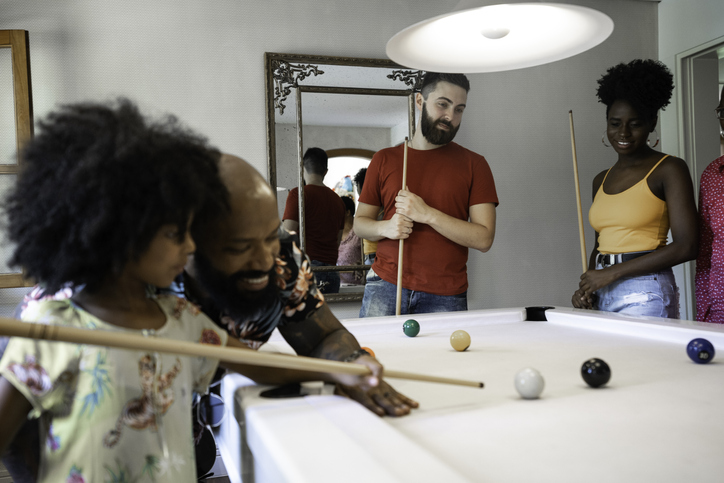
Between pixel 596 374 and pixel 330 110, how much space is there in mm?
2530

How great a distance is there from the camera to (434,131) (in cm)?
249

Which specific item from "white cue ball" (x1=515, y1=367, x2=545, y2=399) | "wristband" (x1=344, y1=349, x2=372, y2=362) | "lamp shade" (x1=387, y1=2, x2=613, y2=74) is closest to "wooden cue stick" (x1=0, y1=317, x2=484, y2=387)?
"wristband" (x1=344, y1=349, x2=372, y2=362)

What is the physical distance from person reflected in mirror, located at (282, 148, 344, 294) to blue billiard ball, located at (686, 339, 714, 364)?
221 cm

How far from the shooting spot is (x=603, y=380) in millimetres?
1059

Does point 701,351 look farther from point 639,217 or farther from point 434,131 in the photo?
point 434,131

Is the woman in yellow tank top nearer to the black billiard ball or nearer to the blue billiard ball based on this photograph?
the blue billiard ball

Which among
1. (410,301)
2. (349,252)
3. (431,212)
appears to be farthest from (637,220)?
(349,252)

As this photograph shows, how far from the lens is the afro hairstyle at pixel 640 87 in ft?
7.88

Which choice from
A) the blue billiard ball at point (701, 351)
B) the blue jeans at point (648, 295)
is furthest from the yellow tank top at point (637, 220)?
the blue billiard ball at point (701, 351)

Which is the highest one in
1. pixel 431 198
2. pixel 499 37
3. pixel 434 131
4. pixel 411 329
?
pixel 499 37

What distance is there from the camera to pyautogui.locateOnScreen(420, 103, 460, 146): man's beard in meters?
2.47

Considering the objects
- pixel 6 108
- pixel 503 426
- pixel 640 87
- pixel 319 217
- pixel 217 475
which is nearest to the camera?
pixel 503 426

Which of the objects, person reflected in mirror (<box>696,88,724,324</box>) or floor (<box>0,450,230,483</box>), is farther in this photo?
floor (<box>0,450,230,483</box>)

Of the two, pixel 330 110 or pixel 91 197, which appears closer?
pixel 91 197
